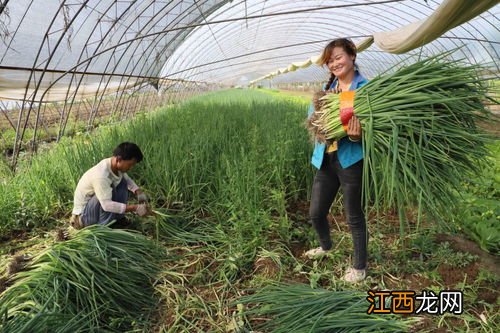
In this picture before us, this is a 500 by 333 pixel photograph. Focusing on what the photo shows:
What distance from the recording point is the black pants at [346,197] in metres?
1.52

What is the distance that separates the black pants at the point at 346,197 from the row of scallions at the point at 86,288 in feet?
3.10

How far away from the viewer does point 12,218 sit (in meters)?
2.26

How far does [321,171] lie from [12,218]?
7.07 ft

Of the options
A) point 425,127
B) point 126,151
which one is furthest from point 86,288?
point 425,127

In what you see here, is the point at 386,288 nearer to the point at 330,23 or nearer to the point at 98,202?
the point at 98,202

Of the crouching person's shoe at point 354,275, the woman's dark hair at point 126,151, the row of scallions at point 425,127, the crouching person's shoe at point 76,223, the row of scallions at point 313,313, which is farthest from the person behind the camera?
the crouching person's shoe at point 76,223

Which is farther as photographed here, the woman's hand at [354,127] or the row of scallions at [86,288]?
the woman's hand at [354,127]

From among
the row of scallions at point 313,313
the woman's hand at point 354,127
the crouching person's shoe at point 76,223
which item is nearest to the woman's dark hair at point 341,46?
the woman's hand at point 354,127

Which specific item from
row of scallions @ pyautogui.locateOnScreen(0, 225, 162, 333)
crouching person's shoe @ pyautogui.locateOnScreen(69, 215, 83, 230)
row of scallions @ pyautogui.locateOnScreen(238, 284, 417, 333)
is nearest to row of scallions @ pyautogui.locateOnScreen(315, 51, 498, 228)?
row of scallions @ pyautogui.locateOnScreen(238, 284, 417, 333)

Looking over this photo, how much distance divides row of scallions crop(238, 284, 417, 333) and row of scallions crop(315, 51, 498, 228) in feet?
1.43

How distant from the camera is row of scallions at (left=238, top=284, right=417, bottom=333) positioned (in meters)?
1.21

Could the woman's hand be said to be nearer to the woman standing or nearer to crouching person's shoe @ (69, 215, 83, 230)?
the woman standing

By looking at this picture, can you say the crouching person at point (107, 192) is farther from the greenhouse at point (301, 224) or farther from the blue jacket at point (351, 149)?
the blue jacket at point (351, 149)

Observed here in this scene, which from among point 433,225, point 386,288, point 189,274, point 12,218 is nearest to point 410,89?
point 386,288
